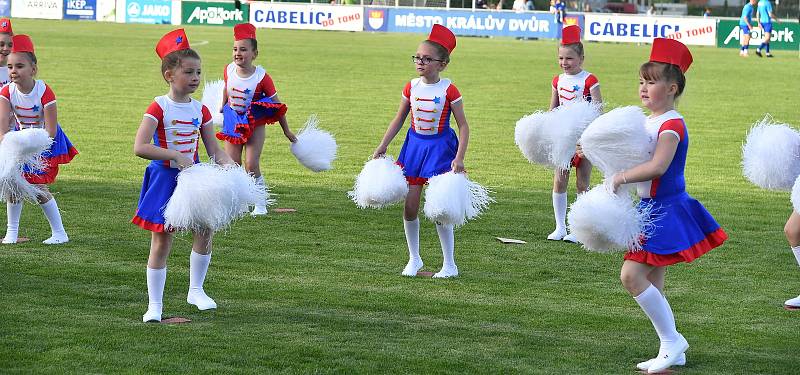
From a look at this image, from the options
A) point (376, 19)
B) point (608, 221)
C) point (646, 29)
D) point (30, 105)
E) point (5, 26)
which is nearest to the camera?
point (608, 221)

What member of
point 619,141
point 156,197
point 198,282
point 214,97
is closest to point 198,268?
point 198,282

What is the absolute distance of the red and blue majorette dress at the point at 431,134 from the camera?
734 centimetres

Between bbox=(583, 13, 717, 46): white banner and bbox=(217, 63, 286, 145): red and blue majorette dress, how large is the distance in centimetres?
2831

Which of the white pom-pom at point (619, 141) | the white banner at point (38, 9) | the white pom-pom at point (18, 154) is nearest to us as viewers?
the white pom-pom at point (619, 141)

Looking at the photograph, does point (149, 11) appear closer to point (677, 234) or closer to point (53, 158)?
point (53, 158)

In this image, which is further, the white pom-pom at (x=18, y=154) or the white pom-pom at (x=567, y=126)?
the white pom-pom at (x=567, y=126)

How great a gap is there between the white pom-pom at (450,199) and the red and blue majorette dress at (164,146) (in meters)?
1.55

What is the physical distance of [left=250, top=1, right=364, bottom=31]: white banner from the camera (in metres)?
A: 40.1

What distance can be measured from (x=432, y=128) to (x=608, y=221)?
2519 millimetres

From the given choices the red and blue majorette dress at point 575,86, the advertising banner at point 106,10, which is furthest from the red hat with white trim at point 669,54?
the advertising banner at point 106,10

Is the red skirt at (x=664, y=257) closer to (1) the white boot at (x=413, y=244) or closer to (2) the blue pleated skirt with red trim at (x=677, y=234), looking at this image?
(2) the blue pleated skirt with red trim at (x=677, y=234)

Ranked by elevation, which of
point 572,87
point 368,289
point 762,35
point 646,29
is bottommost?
point 368,289

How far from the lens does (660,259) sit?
5164 millimetres

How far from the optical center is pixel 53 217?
26.2ft
